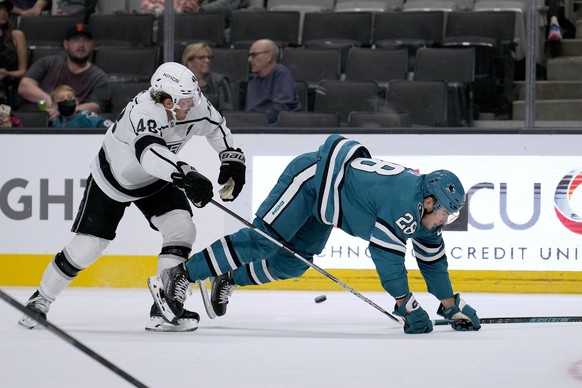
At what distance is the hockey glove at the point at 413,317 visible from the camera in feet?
15.3

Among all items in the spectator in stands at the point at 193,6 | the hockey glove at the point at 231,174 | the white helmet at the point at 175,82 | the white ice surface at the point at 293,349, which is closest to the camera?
the white ice surface at the point at 293,349

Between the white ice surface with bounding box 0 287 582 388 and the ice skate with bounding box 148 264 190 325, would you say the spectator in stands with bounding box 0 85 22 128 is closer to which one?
the white ice surface with bounding box 0 287 582 388

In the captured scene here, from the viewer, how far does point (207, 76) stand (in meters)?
6.88

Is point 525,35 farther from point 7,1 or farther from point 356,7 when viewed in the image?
point 7,1

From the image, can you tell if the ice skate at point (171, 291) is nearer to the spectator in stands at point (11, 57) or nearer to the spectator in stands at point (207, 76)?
the spectator in stands at point (207, 76)

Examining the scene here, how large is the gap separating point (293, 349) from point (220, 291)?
885 mm

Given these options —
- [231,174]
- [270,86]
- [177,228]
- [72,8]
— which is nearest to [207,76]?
[270,86]

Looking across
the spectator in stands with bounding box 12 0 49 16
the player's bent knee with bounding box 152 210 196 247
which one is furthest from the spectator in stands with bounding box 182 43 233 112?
the player's bent knee with bounding box 152 210 196 247

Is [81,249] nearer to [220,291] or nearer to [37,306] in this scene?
[37,306]

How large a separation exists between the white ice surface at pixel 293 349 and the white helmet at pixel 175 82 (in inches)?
41.0

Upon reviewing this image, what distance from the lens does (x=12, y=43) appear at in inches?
279

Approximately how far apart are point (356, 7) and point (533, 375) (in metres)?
3.64

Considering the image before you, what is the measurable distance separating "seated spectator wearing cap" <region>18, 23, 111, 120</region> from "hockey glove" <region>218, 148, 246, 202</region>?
192 centimetres

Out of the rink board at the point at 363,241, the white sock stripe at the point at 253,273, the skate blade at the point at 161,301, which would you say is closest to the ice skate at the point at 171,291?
the skate blade at the point at 161,301
